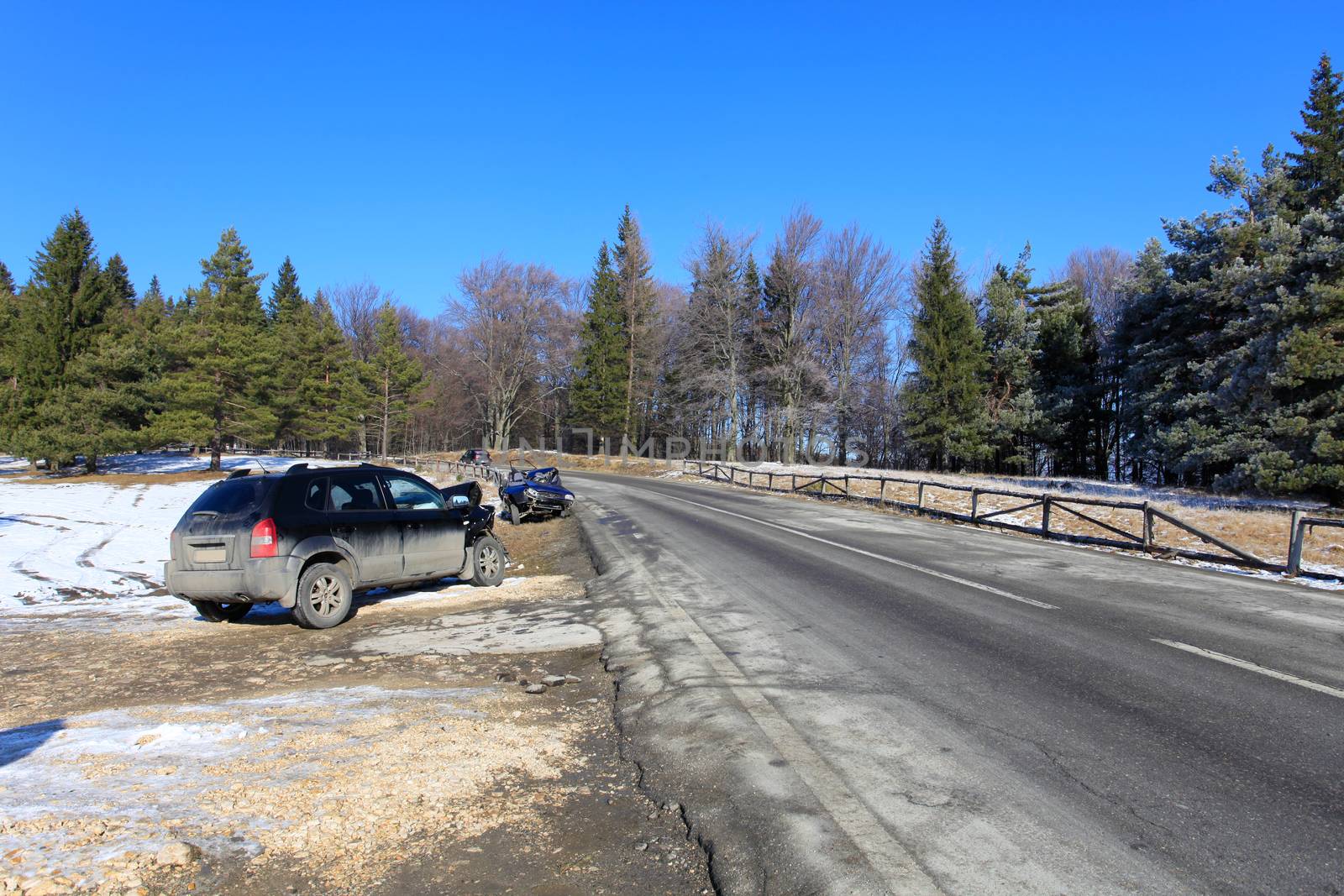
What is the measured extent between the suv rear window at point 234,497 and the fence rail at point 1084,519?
1347 cm

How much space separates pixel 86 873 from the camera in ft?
9.29

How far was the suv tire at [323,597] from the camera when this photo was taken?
782 centimetres

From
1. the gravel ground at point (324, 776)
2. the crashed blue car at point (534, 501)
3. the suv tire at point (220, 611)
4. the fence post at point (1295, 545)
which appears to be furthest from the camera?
the crashed blue car at point (534, 501)

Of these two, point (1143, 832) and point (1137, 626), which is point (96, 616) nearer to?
point (1143, 832)

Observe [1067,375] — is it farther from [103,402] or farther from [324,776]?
[103,402]

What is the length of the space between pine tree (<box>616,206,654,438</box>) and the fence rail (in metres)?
29.1

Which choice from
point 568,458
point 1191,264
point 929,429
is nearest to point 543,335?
point 568,458

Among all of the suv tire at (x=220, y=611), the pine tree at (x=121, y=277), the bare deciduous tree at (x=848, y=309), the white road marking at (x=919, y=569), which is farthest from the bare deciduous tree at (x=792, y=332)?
the pine tree at (x=121, y=277)

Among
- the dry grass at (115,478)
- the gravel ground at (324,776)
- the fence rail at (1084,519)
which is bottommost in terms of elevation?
the dry grass at (115,478)

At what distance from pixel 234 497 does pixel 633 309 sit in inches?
2230

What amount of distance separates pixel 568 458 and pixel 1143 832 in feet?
194

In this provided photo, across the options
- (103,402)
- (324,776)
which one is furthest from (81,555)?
(103,402)

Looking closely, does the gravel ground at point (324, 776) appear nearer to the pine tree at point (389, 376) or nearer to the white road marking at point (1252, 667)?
the white road marking at point (1252, 667)

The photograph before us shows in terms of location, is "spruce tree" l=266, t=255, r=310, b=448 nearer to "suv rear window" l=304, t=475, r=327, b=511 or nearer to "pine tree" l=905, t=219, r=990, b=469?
"pine tree" l=905, t=219, r=990, b=469
